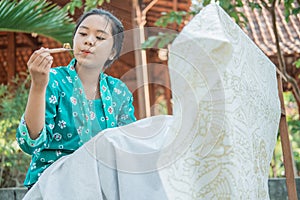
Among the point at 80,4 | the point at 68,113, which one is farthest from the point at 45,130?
the point at 80,4

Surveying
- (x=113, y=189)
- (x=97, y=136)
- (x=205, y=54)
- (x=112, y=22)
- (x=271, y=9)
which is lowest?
(x=113, y=189)

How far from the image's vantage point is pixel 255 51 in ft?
4.85

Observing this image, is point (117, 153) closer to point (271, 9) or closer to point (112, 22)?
point (112, 22)

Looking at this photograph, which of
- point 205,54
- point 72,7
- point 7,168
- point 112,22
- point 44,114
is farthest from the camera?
point 7,168

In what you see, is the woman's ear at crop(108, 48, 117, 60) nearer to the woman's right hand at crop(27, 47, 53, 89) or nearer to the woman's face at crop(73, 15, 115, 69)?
the woman's face at crop(73, 15, 115, 69)

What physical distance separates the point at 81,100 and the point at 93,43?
6.1 inches

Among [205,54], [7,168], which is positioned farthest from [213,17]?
[7,168]

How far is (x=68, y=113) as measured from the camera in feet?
4.54

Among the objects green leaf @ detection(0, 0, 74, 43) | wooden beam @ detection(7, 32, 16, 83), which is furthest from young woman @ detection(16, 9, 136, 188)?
wooden beam @ detection(7, 32, 16, 83)

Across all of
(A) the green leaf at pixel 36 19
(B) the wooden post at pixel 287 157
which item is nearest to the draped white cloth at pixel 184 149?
(B) the wooden post at pixel 287 157

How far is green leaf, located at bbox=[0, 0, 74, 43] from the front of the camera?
9.37 ft

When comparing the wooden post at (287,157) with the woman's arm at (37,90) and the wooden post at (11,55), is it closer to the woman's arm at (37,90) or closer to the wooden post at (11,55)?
the woman's arm at (37,90)

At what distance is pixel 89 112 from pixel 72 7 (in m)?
1.85

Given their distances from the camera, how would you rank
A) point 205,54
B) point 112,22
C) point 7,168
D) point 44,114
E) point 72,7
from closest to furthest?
point 205,54, point 44,114, point 112,22, point 72,7, point 7,168
